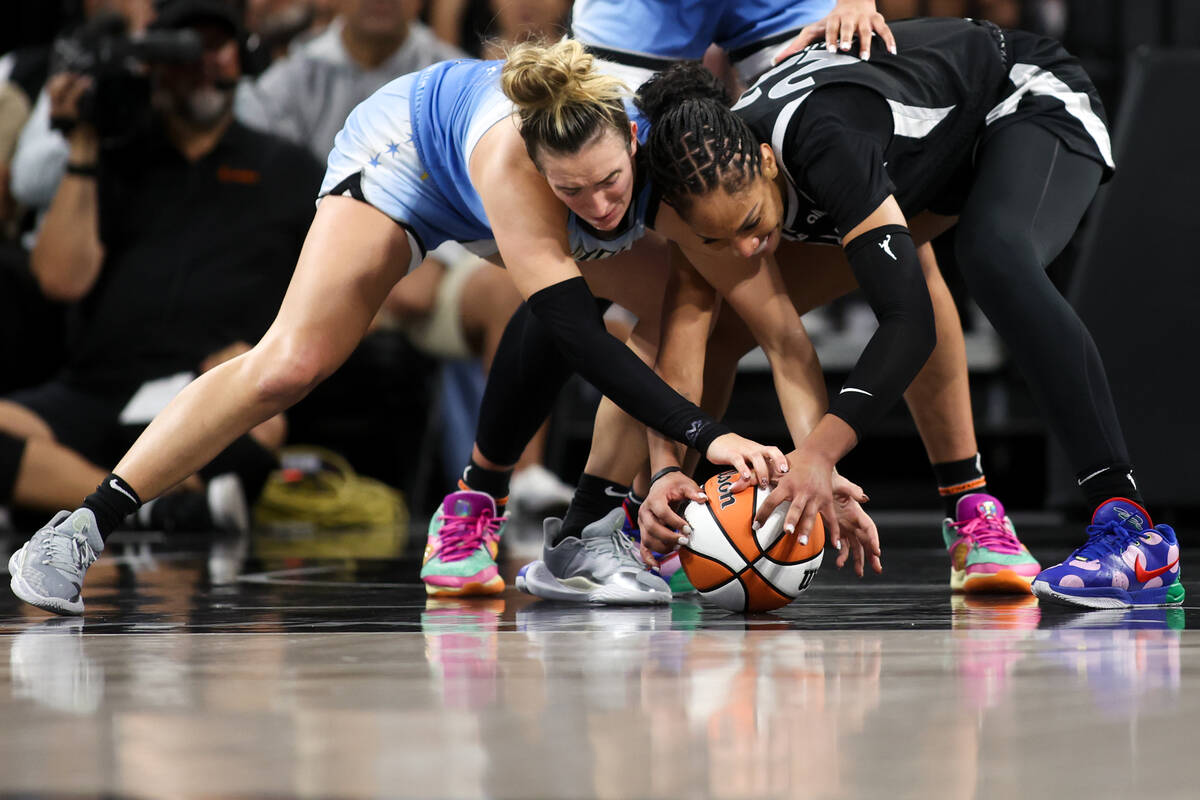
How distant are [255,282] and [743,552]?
3.51 metres

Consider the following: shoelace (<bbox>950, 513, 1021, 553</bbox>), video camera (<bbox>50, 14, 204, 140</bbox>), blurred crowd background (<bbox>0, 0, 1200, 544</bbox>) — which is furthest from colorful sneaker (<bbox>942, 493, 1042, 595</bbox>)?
video camera (<bbox>50, 14, 204, 140</bbox>)

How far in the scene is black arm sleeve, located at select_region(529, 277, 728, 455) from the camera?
2.31 m

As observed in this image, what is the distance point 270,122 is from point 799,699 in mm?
4782

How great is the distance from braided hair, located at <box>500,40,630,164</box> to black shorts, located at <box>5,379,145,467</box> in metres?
3.14

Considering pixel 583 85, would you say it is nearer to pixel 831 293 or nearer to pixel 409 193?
pixel 409 193

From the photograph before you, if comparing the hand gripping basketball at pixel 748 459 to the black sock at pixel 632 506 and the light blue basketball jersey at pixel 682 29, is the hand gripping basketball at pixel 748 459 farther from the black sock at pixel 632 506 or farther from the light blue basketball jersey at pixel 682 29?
the light blue basketball jersey at pixel 682 29

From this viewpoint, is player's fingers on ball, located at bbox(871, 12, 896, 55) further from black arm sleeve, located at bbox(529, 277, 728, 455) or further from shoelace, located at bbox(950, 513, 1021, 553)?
shoelace, located at bbox(950, 513, 1021, 553)

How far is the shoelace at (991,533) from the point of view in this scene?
9.05ft

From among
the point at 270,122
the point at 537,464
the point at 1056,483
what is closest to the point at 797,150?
the point at 1056,483

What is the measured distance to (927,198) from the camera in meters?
2.69

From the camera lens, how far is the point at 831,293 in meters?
2.89

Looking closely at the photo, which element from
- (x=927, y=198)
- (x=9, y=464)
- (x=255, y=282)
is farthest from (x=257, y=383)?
(x=255, y=282)

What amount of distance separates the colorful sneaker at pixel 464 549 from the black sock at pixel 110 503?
22.9 inches

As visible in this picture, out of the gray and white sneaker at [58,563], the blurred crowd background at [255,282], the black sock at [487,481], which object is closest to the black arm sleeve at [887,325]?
the black sock at [487,481]
